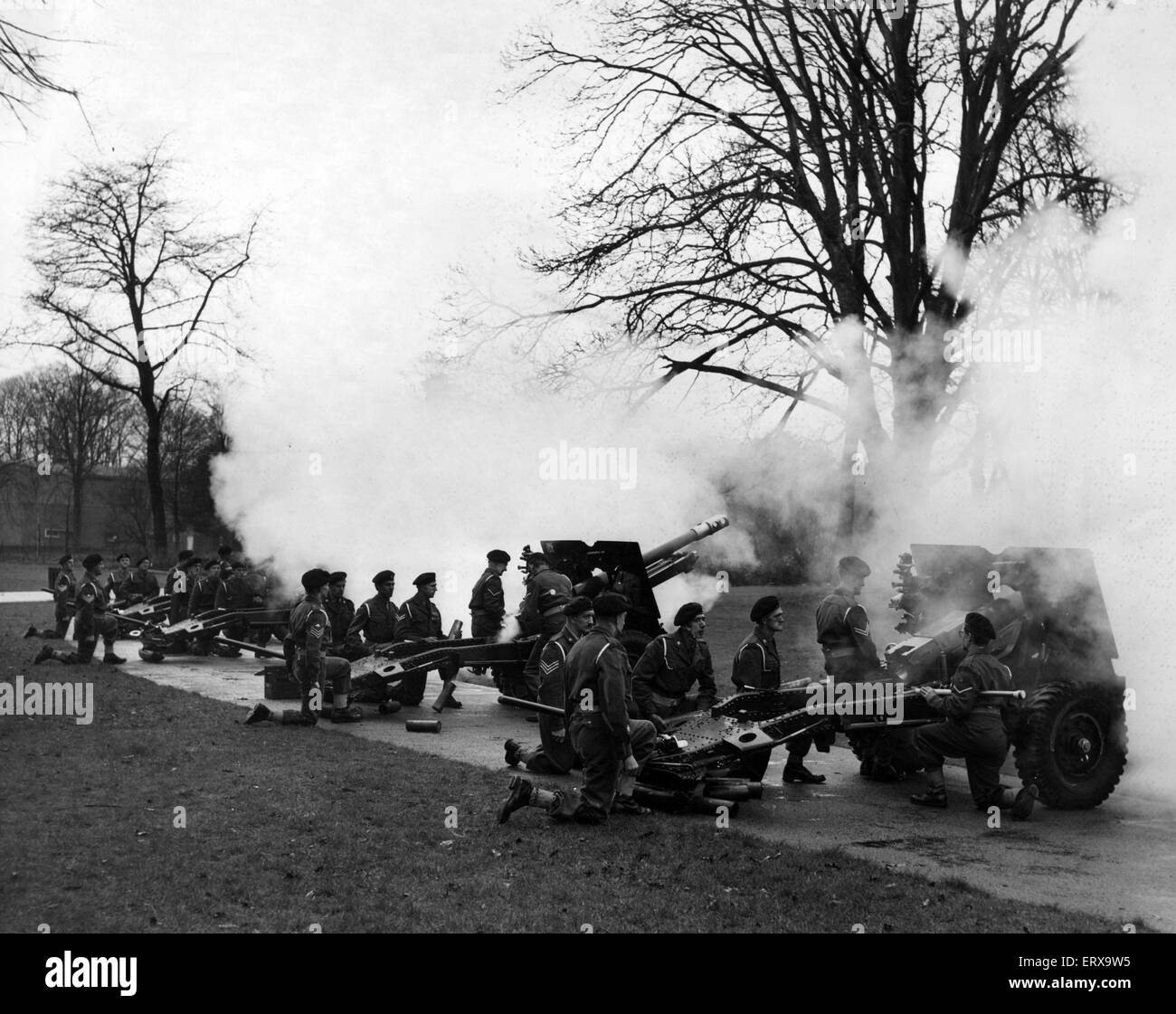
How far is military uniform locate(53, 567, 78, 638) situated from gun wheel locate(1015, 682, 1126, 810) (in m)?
17.5

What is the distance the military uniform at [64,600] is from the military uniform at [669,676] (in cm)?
1431

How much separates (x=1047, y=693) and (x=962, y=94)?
445 inches

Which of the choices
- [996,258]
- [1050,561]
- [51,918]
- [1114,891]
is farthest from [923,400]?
[51,918]

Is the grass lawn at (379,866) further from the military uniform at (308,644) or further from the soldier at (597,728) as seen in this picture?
the military uniform at (308,644)

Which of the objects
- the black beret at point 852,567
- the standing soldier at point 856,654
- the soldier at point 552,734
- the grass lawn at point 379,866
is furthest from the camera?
the black beret at point 852,567

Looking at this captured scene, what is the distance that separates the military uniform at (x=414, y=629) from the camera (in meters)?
14.9

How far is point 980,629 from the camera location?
30.2 ft

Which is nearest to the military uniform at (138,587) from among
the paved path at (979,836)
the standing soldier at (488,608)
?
the standing soldier at (488,608)

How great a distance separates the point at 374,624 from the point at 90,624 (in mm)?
5614

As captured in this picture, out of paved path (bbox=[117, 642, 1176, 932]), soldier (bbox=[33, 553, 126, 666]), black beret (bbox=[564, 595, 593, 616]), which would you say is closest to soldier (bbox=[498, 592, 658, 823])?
black beret (bbox=[564, 595, 593, 616])

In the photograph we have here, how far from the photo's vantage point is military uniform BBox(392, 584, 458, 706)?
49.0 feet

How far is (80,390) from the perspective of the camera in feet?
183

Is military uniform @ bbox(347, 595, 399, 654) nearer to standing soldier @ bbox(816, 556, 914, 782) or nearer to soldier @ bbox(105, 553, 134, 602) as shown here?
standing soldier @ bbox(816, 556, 914, 782)

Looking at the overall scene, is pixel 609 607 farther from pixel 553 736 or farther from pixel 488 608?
pixel 488 608
